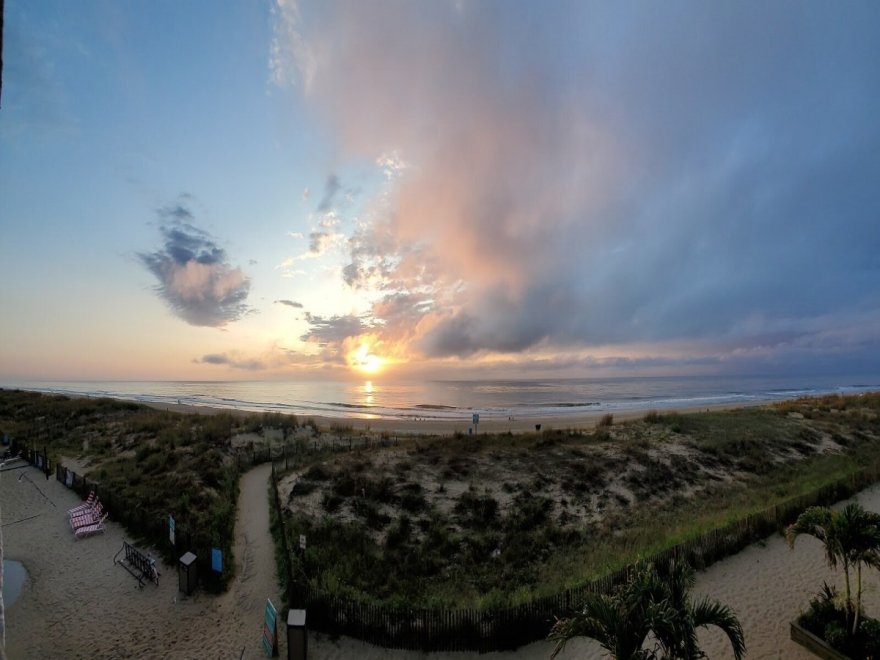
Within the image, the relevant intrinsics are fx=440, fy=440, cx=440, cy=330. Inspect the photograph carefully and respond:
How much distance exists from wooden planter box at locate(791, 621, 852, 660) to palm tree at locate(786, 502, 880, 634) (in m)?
0.68

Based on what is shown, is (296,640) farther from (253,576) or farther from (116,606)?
(116,606)

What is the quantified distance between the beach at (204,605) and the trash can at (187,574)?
0.21 meters

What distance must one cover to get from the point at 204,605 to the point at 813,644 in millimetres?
14621

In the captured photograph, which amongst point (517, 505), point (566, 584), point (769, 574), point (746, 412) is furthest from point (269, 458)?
point (746, 412)

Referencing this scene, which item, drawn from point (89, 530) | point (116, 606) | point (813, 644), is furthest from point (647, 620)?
point (89, 530)

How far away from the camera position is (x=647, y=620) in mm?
6445

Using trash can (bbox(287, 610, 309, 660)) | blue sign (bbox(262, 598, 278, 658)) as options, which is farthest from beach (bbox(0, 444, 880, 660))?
trash can (bbox(287, 610, 309, 660))

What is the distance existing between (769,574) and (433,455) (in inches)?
601

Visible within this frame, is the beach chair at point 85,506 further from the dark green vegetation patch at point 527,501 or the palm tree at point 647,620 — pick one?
the palm tree at point 647,620

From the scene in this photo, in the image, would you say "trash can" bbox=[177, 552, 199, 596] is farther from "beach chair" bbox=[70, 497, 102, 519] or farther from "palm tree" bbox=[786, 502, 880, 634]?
"palm tree" bbox=[786, 502, 880, 634]

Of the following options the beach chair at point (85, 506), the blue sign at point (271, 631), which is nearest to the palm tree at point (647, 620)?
the blue sign at point (271, 631)

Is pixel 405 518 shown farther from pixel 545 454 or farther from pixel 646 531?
pixel 545 454

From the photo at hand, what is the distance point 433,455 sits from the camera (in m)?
24.2

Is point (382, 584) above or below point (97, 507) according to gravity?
below
